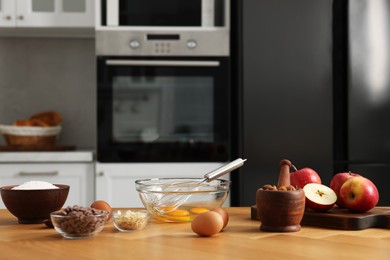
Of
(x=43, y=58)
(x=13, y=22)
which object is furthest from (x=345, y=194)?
(x=43, y=58)

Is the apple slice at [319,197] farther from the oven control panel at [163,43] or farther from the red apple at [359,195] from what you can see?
the oven control panel at [163,43]

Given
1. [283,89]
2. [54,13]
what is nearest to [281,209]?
[283,89]

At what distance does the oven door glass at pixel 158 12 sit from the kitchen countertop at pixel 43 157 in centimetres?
72

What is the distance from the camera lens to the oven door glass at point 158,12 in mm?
3338

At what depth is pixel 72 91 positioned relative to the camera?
3926mm

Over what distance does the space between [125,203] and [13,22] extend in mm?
1145

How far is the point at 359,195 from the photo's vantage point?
60.4 inches

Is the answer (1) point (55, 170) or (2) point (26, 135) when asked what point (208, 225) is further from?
(2) point (26, 135)

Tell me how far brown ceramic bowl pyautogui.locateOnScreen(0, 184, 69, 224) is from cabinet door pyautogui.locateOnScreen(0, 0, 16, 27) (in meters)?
2.08

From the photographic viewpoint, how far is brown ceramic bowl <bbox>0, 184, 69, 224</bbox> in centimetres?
150

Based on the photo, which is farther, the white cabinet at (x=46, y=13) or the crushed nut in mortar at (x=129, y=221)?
the white cabinet at (x=46, y=13)

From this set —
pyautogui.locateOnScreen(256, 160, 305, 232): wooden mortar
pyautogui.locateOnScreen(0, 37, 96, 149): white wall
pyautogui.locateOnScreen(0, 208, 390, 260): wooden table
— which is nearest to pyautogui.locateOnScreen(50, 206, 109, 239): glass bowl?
pyautogui.locateOnScreen(0, 208, 390, 260): wooden table

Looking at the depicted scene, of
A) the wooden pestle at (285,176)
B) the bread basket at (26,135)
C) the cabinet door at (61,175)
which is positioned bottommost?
the cabinet door at (61,175)

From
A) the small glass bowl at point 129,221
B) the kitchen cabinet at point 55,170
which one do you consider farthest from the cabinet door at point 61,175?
the small glass bowl at point 129,221
